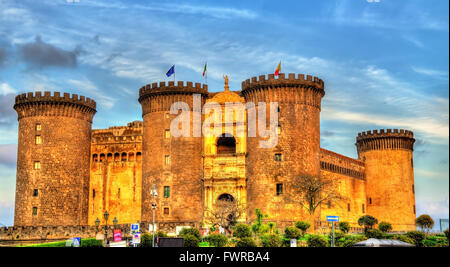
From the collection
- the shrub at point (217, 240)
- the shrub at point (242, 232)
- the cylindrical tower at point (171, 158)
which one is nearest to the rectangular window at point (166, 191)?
the cylindrical tower at point (171, 158)

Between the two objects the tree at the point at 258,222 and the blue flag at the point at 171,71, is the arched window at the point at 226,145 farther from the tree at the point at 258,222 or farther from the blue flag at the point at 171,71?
the tree at the point at 258,222

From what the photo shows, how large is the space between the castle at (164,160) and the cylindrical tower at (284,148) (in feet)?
0.32

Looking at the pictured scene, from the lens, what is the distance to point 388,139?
254ft

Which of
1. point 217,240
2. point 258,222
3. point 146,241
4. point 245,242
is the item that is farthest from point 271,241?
point 258,222

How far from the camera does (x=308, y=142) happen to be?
59625 mm

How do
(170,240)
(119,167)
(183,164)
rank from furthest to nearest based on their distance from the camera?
1. (119,167)
2. (183,164)
3. (170,240)

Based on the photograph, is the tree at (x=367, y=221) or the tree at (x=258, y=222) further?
the tree at (x=367, y=221)

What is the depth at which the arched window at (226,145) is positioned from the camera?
64312 mm

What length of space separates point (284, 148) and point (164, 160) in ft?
41.4

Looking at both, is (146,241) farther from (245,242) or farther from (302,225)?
(302,225)

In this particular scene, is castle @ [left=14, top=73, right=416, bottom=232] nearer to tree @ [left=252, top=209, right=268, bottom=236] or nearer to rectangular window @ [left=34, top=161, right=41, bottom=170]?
rectangular window @ [left=34, top=161, right=41, bottom=170]
